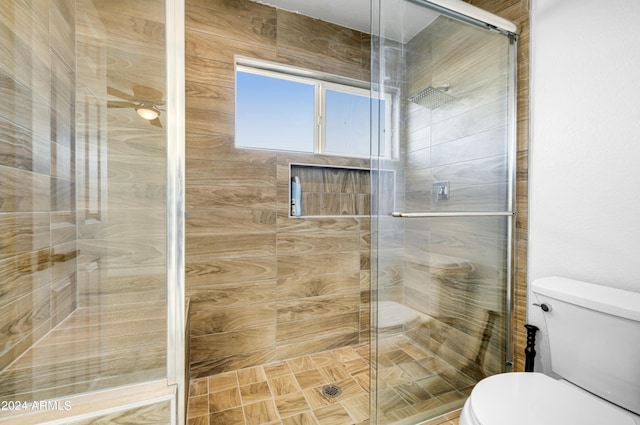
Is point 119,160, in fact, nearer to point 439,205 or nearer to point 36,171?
point 36,171

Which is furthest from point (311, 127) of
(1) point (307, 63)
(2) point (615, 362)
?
(2) point (615, 362)

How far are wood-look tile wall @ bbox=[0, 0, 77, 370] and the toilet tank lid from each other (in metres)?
1.91

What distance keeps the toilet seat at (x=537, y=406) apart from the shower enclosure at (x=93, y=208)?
1.01m

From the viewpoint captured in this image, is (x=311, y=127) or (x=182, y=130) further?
(x=311, y=127)

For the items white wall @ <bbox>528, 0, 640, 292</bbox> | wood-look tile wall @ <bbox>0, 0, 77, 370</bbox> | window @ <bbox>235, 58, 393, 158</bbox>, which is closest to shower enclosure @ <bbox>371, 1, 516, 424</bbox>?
white wall @ <bbox>528, 0, 640, 292</bbox>

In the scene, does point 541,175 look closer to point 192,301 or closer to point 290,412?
point 290,412

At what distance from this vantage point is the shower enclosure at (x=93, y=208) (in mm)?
886

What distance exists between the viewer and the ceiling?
1201 millimetres

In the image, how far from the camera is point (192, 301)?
1669 mm

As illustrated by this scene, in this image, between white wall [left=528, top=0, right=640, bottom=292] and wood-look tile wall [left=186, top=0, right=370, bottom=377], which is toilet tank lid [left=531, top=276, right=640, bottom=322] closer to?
white wall [left=528, top=0, right=640, bottom=292]

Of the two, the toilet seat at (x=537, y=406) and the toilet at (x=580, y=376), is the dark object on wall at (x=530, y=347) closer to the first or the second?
the toilet at (x=580, y=376)

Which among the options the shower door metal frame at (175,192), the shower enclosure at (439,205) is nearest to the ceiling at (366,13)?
A: the shower enclosure at (439,205)

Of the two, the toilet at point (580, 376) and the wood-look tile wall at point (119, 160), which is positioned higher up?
the wood-look tile wall at point (119, 160)

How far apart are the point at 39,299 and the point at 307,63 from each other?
6.28 ft
